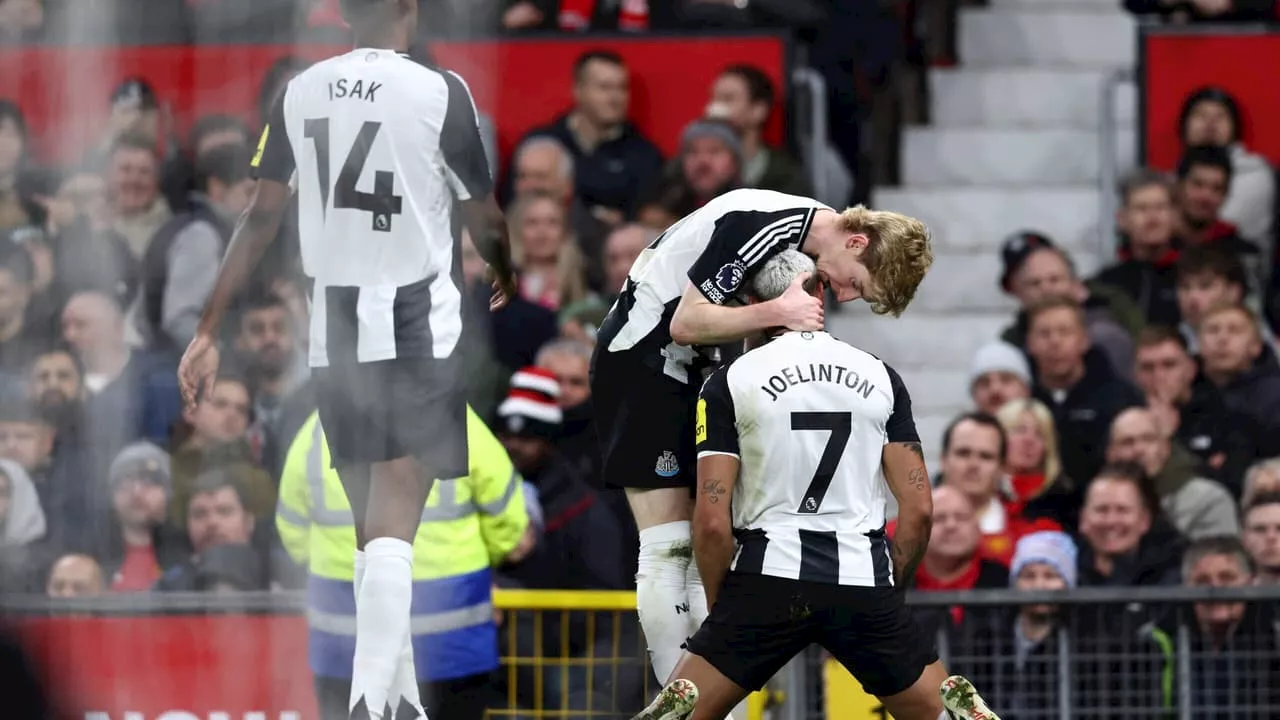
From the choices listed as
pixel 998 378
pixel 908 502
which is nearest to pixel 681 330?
pixel 908 502

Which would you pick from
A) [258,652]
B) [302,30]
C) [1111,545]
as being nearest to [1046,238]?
[1111,545]

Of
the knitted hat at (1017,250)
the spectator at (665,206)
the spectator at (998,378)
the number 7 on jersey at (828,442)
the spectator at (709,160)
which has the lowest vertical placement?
the number 7 on jersey at (828,442)

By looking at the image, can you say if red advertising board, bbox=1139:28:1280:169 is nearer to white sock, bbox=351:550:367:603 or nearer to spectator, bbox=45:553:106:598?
spectator, bbox=45:553:106:598

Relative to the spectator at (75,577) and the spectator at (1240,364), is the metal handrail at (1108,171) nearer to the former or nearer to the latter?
the spectator at (1240,364)

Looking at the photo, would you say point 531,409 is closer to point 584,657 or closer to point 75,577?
point 584,657

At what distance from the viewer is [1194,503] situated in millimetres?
9273

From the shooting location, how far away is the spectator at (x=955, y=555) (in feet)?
29.2

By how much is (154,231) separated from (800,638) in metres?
4.98

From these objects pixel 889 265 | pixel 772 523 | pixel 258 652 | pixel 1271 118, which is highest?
pixel 1271 118

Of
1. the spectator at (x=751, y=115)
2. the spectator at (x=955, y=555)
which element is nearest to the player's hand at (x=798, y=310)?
the spectator at (x=955, y=555)

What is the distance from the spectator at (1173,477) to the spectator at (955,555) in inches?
30.9

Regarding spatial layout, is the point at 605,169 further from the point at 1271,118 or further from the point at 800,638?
the point at 800,638

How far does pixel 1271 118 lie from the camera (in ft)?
37.4

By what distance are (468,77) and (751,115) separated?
4.91ft
